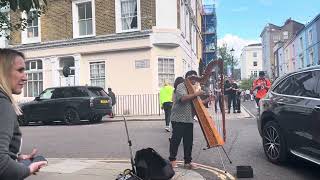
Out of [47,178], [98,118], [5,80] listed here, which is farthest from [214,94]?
[98,118]

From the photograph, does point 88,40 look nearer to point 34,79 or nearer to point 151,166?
point 34,79

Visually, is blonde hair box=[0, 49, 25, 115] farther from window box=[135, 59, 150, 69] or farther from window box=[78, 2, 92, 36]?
window box=[78, 2, 92, 36]

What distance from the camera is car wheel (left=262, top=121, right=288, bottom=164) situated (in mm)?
8297

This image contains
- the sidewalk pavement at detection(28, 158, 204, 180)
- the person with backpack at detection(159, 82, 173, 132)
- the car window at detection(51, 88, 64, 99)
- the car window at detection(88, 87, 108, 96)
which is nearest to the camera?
the sidewalk pavement at detection(28, 158, 204, 180)

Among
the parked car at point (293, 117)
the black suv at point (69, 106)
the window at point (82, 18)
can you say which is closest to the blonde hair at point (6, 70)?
the parked car at point (293, 117)

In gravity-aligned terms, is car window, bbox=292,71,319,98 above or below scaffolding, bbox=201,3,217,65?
below

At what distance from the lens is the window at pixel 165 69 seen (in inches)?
1015

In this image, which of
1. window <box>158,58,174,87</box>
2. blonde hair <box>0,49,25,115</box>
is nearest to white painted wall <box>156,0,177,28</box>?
window <box>158,58,174,87</box>

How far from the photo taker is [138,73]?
84.2 feet

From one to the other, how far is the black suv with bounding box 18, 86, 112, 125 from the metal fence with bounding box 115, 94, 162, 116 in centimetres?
428

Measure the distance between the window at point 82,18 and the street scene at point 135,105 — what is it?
6 centimetres

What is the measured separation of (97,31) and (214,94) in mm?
19378

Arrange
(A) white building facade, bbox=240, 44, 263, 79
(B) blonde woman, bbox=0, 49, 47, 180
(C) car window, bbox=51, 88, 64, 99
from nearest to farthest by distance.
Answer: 1. (B) blonde woman, bbox=0, 49, 47, 180
2. (C) car window, bbox=51, 88, 64, 99
3. (A) white building facade, bbox=240, 44, 263, 79

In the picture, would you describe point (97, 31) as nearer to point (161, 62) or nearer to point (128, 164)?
point (161, 62)
